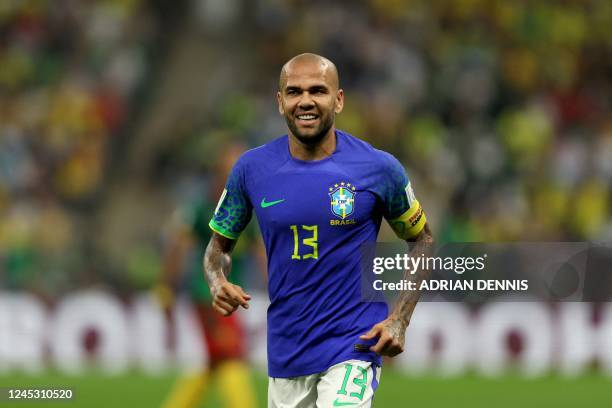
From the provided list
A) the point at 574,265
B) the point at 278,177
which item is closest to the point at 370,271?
the point at 278,177

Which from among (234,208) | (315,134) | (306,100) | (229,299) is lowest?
(229,299)

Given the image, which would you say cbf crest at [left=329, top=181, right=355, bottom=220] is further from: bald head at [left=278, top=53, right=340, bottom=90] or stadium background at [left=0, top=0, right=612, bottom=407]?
stadium background at [left=0, top=0, right=612, bottom=407]

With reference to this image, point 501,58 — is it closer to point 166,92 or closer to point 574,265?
point 166,92

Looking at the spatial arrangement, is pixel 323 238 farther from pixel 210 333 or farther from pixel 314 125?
pixel 210 333

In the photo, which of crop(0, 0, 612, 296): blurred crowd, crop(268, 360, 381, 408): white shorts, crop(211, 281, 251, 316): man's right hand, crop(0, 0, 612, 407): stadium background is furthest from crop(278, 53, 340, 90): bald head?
crop(0, 0, 612, 296): blurred crowd

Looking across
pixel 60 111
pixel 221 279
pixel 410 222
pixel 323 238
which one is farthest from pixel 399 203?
pixel 60 111

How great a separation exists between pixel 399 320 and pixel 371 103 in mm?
12074

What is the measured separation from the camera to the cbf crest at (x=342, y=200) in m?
5.52

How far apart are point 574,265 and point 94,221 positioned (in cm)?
1187

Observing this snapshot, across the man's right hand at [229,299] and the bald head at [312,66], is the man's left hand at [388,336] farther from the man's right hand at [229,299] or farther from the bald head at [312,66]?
the bald head at [312,66]

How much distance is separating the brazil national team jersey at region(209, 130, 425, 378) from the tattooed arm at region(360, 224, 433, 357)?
78 millimetres

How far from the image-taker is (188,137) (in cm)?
1778

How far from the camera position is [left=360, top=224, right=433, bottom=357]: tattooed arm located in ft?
17.6

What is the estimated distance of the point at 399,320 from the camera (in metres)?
5.46
